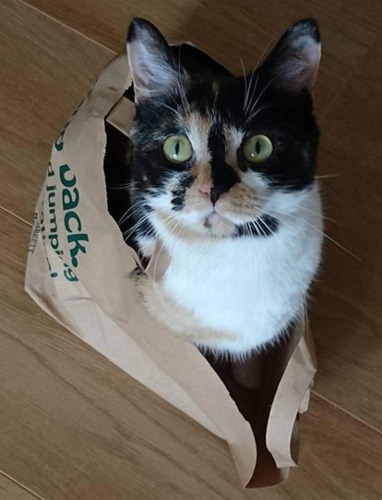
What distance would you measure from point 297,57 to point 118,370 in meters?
0.58

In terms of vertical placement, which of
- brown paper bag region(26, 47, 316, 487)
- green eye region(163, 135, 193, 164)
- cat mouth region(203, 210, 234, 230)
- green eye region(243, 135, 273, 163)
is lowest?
brown paper bag region(26, 47, 316, 487)

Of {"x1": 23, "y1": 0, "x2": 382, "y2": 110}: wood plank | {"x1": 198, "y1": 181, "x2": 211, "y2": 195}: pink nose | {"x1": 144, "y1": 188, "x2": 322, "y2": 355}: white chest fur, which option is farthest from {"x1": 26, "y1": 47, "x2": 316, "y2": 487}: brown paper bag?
{"x1": 23, "y1": 0, "x2": 382, "y2": 110}: wood plank

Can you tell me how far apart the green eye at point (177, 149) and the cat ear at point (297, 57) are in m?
0.12

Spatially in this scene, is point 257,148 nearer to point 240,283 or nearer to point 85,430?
point 240,283

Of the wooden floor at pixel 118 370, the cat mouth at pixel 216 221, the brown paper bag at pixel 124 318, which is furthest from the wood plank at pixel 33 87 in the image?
the cat mouth at pixel 216 221

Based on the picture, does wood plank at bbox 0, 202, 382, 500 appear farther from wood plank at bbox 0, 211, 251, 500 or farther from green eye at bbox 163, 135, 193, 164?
green eye at bbox 163, 135, 193, 164

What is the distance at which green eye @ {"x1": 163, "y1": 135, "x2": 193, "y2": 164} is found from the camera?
29.6 inches

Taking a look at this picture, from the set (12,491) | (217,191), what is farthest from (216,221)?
(12,491)

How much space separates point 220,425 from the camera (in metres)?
0.96

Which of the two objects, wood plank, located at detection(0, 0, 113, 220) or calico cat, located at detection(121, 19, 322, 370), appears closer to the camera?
calico cat, located at detection(121, 19, 322, 370)

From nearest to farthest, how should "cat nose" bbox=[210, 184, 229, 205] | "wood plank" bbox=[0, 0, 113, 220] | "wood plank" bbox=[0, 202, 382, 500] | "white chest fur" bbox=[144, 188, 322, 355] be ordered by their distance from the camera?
"cat nose" bbox=[210, 184, 229, 205]
"white chest fur" bbox=[144, 188, 322, 355]
"wood plank" bbox=[0, 202, 382, 500]
"wood plank" bbox=[0, 0, 113, 220]

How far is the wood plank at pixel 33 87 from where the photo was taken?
118cm

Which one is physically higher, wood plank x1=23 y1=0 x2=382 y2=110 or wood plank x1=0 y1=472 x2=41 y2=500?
wood plank x1=23 y1=0 x2=382 y2=110

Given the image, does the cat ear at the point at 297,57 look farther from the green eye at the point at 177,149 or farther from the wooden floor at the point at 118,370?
the wooden floor at the point at 118,370
